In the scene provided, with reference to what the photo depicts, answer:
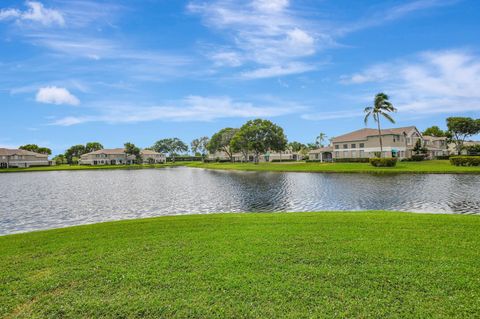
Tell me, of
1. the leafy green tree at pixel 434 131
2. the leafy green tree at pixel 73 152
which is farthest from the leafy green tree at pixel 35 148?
the leafy green tree at pixel 434 131

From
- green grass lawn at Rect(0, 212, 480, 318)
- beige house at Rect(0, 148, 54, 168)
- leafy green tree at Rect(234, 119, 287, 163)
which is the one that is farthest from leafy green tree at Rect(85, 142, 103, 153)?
green grass lawn at Rect(0, 212, 480, 318)

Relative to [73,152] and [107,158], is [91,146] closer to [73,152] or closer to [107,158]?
[73,152]

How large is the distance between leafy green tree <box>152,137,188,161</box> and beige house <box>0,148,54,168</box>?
185ft

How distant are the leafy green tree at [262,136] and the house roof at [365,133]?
19354mm

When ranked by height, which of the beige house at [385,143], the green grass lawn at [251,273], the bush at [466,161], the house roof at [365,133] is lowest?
the green grass lawn at [251,273]

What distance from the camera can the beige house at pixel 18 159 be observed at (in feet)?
349

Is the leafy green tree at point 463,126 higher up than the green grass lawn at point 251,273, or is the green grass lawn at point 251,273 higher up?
the leafy green tree at point 463,126

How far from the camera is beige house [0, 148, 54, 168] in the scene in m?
106

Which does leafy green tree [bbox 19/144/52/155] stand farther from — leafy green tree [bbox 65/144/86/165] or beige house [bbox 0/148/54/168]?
beige house [bbox 0/148/54/168]

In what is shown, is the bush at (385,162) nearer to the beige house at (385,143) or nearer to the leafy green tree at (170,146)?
the beige house at (385,143)

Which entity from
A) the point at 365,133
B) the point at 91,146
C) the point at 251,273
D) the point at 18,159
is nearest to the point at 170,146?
the point at 91,146

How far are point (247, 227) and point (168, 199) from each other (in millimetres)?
15169

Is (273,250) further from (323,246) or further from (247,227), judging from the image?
(247,227)

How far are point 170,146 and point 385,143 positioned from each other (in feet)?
398
